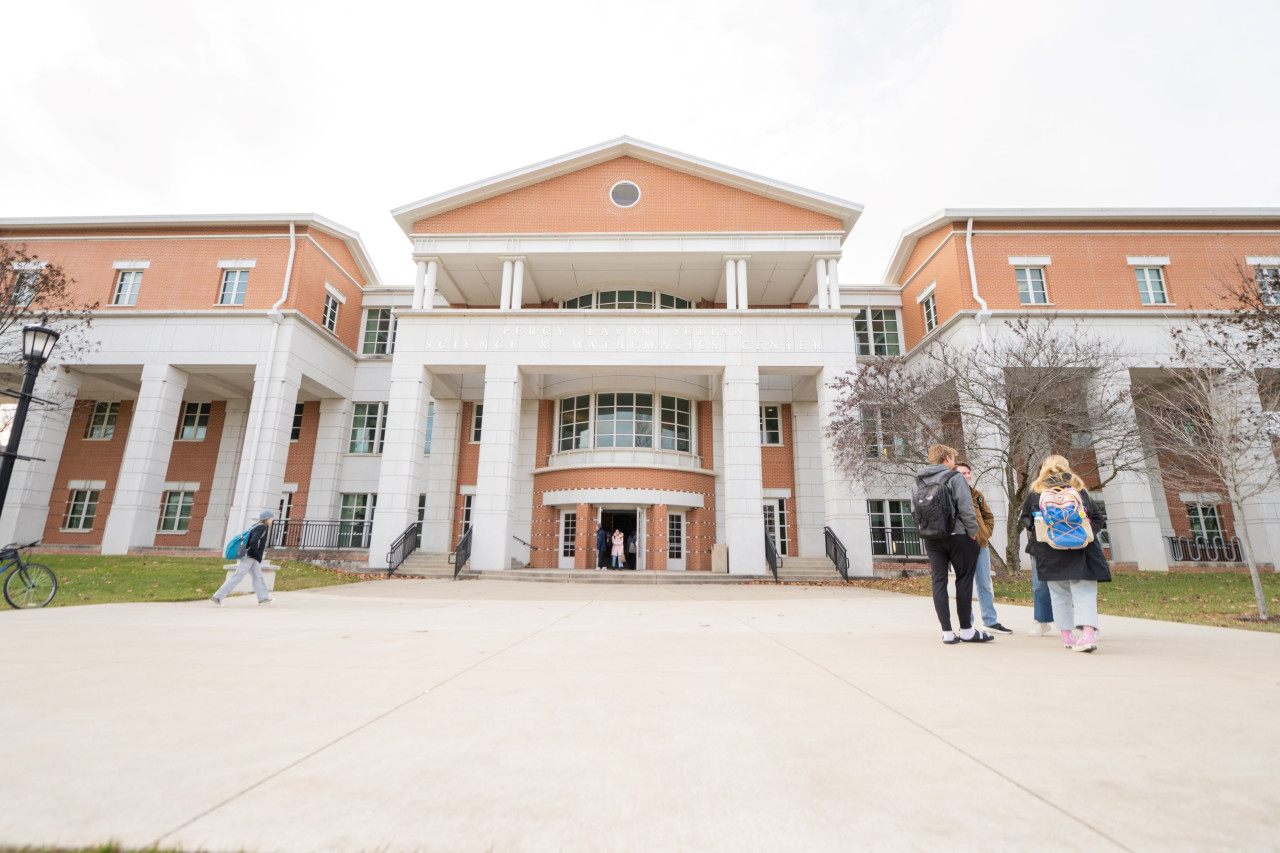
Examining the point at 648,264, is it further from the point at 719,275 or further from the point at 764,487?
the point at 764,487

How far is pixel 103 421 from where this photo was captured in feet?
84.2

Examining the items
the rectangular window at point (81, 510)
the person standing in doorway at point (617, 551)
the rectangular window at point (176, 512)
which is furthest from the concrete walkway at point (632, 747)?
the rectangular window at point (81, 510)

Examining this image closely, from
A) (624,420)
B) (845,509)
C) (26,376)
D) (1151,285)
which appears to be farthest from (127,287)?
(1151,285)

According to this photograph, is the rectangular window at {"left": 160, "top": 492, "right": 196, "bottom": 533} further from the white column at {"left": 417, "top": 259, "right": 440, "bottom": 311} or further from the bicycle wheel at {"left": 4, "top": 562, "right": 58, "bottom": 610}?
the bicycle wheel at {"left": 4, "top": 562, "right": 58, "bottom": 610}

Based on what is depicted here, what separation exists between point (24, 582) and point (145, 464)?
15619mm

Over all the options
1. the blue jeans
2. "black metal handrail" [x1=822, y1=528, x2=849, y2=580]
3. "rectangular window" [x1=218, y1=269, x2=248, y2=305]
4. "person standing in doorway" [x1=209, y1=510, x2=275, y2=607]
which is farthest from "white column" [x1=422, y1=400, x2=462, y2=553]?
the blue jeans

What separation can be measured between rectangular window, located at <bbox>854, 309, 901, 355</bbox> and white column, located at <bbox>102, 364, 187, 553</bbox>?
88.9 feet

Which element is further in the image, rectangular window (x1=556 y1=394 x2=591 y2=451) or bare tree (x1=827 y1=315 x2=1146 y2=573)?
rectangular window (x1=556 y1=394 x2=591 y2=451)

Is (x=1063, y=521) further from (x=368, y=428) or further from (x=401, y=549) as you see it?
(x=368, y=428)

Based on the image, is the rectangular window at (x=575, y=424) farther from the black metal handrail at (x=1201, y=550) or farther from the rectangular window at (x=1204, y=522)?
the rectangular window at (x=1204, y=522)

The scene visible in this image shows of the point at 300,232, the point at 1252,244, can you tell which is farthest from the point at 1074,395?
the point at 300,232

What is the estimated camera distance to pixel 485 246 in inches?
806

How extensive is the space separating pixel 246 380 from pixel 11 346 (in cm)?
675

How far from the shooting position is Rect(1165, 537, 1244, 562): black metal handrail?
70.5ft
